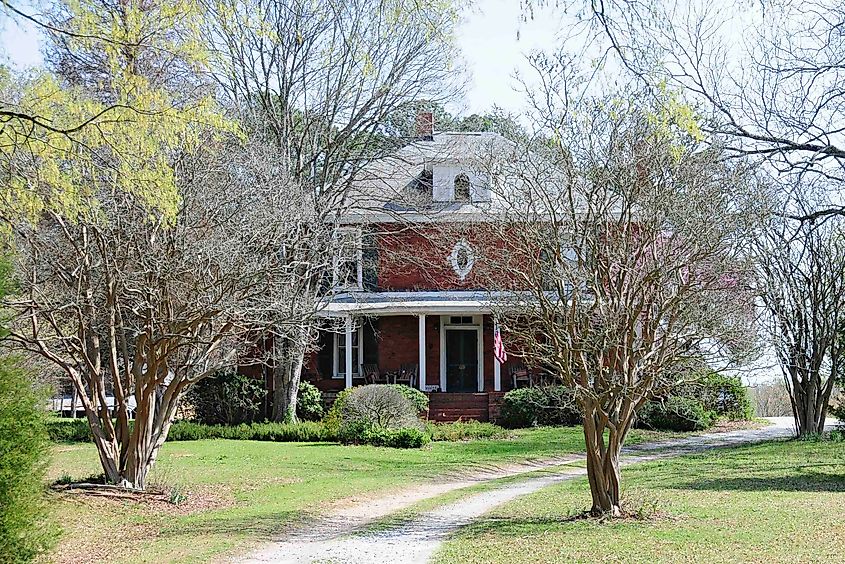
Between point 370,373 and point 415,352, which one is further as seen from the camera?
point 415,352

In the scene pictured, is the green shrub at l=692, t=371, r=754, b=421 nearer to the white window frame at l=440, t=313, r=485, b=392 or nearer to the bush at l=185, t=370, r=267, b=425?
the white window frame at l=440, t=313, r=485, b=392

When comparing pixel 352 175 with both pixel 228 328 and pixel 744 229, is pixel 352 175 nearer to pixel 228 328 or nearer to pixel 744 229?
pixel 228 328

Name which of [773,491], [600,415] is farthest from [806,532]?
[773,491]

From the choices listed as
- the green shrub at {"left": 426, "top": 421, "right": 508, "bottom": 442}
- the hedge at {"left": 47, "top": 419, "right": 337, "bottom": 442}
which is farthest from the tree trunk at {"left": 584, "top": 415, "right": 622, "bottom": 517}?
the hedge at {"left": 47, "top": 419, "right": 337, "bottom": 442}

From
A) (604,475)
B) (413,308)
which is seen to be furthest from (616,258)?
(413,308)

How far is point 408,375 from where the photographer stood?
94.8 ft

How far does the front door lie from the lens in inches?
1179

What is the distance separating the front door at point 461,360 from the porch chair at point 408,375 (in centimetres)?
123

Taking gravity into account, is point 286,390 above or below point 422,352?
below

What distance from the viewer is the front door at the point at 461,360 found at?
1179 inches

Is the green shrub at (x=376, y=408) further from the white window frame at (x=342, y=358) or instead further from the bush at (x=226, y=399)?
the white window frame at (x=342, y=358)

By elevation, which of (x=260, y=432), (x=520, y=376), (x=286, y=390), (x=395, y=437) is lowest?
(x=395, y=437)

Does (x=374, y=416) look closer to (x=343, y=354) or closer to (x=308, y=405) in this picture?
(x=308, y=405)

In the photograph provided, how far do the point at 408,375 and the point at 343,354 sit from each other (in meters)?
2.81
